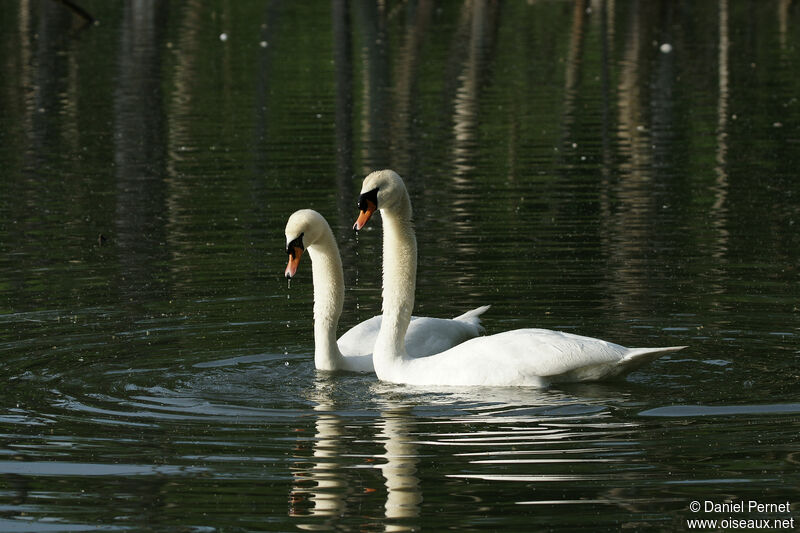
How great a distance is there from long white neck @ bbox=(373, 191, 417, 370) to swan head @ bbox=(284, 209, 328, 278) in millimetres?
483

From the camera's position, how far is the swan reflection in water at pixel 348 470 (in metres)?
7.29

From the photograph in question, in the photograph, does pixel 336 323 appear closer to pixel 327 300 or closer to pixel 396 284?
pixel 327 300

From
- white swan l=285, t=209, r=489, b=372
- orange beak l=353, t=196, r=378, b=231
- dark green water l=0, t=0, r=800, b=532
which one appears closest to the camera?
dark green water l=0, t=0, r=800, b=532

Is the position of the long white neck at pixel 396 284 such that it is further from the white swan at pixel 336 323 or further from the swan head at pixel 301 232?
the swan head at pixel 301 232

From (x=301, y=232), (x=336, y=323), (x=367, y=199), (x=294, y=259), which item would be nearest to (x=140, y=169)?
(x=336, y=323)

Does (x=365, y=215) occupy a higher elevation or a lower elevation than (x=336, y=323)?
higher

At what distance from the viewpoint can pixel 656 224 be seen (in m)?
15.6

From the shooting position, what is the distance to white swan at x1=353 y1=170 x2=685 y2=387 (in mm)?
9445

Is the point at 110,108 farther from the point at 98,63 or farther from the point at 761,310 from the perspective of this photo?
the point at 761,310

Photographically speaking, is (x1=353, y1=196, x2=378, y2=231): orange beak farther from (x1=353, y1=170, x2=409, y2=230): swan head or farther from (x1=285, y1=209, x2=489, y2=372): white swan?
(x1=285, y1=209, x2=489, y2=372): white swan

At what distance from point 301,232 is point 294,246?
152 millimetres

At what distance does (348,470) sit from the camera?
7.92 meters

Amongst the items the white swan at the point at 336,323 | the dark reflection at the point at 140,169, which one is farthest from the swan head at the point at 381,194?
the dark reflection at the point at 140,169

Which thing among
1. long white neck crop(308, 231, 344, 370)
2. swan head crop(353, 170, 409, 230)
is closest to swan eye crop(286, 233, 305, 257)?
long white neck crop(308, 231, 344, 370)
